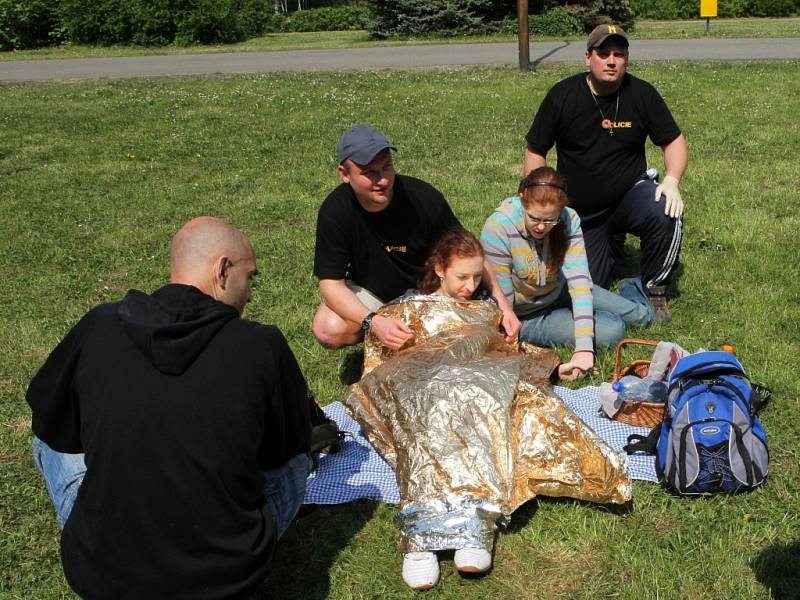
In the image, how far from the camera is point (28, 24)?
1080 inches

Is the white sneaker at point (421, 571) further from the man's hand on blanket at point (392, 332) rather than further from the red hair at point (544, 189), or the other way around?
the red hair at point (544, 189)

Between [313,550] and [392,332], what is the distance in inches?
43.8

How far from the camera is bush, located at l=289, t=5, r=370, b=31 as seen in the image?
119ft

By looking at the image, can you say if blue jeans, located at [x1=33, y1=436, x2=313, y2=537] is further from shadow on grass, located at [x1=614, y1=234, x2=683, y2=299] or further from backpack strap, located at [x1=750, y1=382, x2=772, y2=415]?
shadow on grass, located at [x1=614, y1=234, x2=683, y2=299]

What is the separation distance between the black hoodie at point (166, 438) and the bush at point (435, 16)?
2444 centimetres

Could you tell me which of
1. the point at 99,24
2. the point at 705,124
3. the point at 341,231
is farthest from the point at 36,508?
the point at 99,24

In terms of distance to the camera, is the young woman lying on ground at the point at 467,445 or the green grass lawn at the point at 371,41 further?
the green grass lawn at the point at 371,41

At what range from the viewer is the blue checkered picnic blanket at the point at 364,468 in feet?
11.8

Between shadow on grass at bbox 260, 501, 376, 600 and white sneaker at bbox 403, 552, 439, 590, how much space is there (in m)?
0.34

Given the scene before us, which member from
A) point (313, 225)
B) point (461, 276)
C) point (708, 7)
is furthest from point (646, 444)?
point (708, 7)

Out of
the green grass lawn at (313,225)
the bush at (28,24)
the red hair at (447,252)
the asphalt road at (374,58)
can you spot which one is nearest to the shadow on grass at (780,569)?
the green grass lawn at (313,225)

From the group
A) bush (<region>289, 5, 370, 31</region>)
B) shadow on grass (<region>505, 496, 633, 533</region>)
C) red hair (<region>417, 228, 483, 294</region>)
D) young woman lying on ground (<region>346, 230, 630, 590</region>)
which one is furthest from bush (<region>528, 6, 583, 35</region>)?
shadow on grass (<region>505, 496, 633, 533</region>)

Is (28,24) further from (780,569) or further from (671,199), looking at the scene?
(780,569)

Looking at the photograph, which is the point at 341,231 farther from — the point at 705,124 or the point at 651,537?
the point at 705,124
